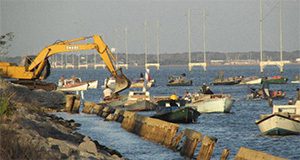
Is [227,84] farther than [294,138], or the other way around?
[227,84]

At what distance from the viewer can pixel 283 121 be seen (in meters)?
40.8

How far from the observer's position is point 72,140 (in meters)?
31.5

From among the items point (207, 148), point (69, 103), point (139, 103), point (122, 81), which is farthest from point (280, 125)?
point (139, 103)

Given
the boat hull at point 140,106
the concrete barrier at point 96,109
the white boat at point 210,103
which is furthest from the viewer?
the boat hull at point 140,106

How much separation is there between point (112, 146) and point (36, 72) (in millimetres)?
22102

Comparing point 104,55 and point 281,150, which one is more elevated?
point 104,55

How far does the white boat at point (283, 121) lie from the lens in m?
40.6

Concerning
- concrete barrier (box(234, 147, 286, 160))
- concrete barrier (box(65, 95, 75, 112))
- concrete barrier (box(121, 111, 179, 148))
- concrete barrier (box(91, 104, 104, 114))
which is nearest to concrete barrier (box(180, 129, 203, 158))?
concrete barrier (box(121, 111, 179, 148))

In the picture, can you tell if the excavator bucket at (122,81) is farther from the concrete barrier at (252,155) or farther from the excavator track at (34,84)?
the concrete barrier at (252,155)

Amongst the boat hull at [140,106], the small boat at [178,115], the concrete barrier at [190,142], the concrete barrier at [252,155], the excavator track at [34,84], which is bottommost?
the boat hull at [140,106]

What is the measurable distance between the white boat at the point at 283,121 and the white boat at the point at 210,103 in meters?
20.6

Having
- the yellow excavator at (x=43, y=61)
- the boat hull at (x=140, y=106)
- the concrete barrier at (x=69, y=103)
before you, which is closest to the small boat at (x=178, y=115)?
the yellow excavator at (x=43, y=61)

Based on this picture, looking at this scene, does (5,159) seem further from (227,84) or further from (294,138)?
(227,84)

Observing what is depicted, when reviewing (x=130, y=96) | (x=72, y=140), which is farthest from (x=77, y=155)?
(x=130, y=96)
